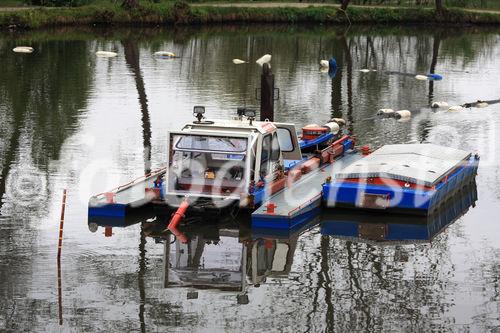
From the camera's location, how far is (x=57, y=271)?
21.4 metres

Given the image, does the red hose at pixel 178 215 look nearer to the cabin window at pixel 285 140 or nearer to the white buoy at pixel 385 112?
the cabin window at pixel 285 140

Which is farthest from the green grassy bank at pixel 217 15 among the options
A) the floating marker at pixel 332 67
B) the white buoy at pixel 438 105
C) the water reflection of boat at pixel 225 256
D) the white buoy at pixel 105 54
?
the water reflection of boat at pixel 225 256

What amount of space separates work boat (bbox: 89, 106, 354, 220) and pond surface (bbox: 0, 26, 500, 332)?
2.07ft

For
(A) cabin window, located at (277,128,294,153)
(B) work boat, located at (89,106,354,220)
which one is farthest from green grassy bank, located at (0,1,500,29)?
(B) work boat, located at (89,106,354,220)

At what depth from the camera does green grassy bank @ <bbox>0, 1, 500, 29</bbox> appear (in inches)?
2798

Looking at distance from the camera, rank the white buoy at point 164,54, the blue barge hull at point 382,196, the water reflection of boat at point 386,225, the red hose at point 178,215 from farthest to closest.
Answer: the white buoy at point 164,54, the blue barge hull at point 382,196, the water reflection of boat at point 386,225, the red hose at point 178,215

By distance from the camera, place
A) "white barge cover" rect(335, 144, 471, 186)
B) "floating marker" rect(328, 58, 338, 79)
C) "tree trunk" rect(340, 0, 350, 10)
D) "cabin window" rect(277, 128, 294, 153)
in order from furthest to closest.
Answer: "tree trunk" rect(340, 0, 350, 10) → "floating marker" rect(328, 58, 338, 79) → "cabin window" rect(277, 128, 294, 153) → "white barge cover" rect(335, 144, 471, 186)

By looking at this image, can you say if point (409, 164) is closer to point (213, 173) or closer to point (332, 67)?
point (213, 173)

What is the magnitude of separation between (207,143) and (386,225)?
13.8ft

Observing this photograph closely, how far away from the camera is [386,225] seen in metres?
25.3

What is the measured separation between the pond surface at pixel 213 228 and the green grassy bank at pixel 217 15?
11.2 meters

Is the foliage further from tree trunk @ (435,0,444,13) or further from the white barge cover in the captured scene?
the white barge cover

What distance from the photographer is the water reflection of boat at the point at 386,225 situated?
24672mm

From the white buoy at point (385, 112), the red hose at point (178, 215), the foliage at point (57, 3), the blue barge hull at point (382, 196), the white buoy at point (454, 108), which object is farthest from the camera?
the foliage at point (57, 3)
